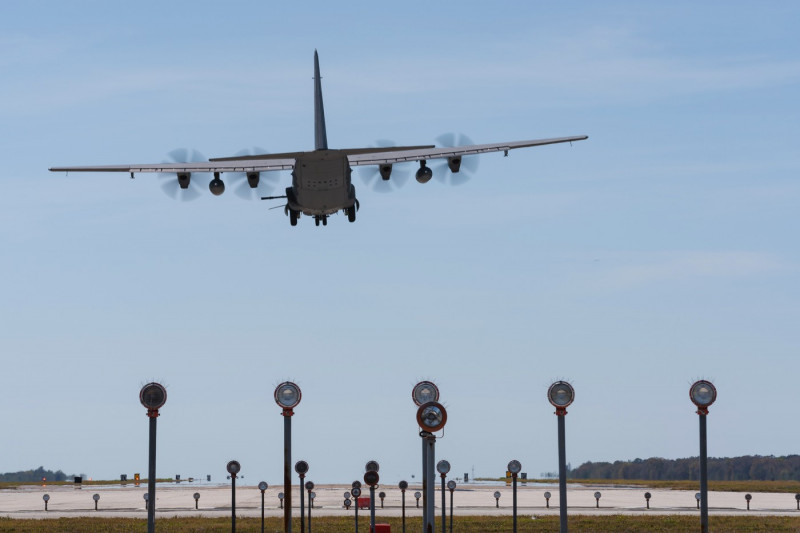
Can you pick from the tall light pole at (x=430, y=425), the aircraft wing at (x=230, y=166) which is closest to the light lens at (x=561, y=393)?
the tall light pole at (x=430, y=425)

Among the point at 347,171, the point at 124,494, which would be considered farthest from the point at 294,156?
the point at 124,494

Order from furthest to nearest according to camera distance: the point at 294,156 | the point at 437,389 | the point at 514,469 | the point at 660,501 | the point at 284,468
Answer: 1. the point at 660,501
2. the point at 294,156
3. the point at 514,469
4. the point at 284,468
5. the point at 437,389

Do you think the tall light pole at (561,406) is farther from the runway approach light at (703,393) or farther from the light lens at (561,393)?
the runway approach light at (703,393)

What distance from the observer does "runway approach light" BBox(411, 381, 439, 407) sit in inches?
1140

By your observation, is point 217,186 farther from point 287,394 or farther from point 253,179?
point 287,394

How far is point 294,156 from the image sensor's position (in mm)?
58281

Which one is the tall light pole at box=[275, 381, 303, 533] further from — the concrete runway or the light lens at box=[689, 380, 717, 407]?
the concrete runway

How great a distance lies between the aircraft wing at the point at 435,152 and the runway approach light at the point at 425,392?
32.5m

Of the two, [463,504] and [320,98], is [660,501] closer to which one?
[463,504]

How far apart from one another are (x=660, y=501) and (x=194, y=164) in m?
45.4

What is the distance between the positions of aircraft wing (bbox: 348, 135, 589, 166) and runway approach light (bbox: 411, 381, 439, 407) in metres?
32.5

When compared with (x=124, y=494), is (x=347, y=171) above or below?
above

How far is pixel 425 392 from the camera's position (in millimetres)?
29047

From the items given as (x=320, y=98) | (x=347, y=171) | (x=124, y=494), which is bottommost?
(x=124, y=494)
